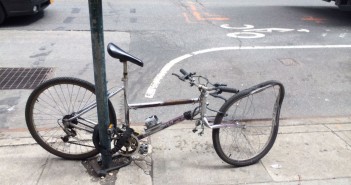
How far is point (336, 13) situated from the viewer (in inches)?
425

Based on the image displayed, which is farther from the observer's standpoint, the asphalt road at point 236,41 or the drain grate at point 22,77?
the asphalt road at point 236,41

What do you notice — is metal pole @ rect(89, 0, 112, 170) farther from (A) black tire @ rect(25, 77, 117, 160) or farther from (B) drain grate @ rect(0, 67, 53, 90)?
(B) drain grate @ rect(0, 67, 53, 90)

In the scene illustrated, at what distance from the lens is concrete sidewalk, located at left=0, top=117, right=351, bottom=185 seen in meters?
3.33

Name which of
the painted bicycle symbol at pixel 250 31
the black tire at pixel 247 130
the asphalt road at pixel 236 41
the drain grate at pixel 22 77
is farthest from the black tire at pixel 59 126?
the painted bicycle symbol at pixel 250 31

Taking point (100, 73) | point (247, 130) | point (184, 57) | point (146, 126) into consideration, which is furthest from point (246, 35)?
point (100, 73)

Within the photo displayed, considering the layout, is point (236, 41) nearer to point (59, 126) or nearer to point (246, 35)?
point (246, 35)

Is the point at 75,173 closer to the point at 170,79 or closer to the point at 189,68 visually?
the point at 170,79

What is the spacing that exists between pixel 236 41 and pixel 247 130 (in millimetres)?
3898

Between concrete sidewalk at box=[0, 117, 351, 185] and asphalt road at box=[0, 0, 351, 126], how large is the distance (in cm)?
88

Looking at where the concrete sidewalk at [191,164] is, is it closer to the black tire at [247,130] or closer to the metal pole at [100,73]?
the black tire at [247,130]

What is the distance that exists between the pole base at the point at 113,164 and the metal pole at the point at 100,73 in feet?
0.16

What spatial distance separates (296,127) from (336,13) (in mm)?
7751

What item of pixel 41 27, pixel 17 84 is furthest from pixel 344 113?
pixel 41 27

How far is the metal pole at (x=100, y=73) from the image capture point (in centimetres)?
280
